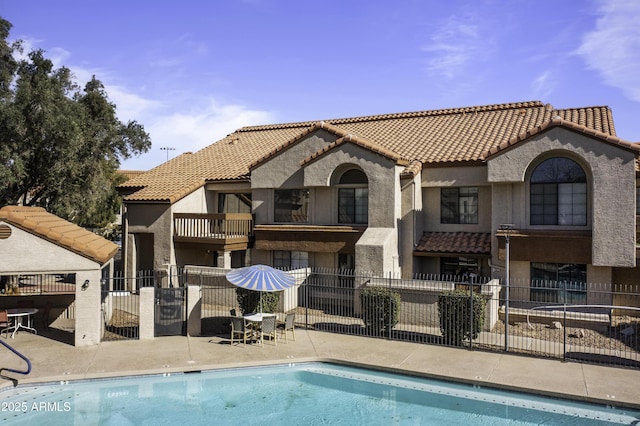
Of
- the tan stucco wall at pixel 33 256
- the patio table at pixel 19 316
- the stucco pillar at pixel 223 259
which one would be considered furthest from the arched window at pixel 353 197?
the patio table at pixel 19 316

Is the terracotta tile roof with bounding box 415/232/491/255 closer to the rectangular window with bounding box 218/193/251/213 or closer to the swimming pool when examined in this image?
the swimming pool

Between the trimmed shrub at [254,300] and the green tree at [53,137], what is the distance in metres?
12.3

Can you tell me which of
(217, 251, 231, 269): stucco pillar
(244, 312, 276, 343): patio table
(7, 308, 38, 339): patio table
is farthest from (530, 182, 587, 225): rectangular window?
(7, 308, 38, 339): patio table

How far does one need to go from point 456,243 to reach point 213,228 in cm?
1170

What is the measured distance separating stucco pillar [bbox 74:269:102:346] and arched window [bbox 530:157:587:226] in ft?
53.6

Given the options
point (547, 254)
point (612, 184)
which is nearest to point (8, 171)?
point (547, 254)

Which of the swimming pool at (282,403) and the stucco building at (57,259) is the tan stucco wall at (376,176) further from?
the stucco building at (57,259)

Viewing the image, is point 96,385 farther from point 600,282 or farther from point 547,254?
point 600,282

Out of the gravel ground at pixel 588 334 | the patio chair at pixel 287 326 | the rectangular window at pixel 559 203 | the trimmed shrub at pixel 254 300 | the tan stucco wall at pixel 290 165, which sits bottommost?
the gravel ground at pixel 588 334

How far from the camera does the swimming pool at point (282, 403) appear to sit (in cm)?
1098

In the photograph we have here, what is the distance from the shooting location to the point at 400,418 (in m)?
11.2

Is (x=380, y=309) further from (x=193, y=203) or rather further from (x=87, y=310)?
(x=193, y=203)

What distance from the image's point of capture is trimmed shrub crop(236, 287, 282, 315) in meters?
16.9

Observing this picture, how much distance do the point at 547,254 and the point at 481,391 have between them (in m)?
8.53
